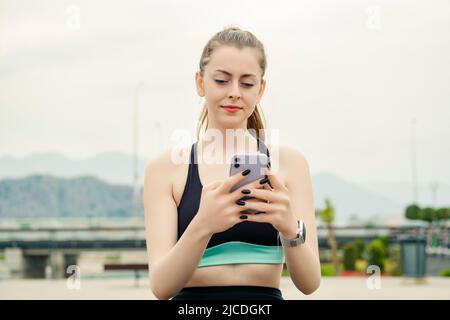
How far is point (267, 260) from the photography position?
2.73 m

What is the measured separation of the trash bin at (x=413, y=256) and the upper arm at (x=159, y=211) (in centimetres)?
1808

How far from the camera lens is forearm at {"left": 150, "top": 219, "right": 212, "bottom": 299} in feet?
8.40

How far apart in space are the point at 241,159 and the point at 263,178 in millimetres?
94

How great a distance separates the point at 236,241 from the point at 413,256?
18145mm

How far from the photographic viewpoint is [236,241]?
8.87 ft

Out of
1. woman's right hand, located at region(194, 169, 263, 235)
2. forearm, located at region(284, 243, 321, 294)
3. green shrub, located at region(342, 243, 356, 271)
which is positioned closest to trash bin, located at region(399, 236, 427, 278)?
green shrub, located at region(342, 243, 356, 271)

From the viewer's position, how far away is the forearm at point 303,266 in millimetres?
2705

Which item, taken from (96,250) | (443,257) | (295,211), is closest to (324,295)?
(295,211)

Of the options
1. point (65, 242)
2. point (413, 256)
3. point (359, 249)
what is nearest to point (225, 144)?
point (413, 256)

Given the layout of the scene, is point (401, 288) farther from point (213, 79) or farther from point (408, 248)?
point (213, 79)

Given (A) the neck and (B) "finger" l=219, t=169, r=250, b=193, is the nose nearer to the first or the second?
(A) the neck

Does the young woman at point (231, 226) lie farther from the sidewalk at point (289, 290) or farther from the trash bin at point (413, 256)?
the trash bin at point (413, 256)

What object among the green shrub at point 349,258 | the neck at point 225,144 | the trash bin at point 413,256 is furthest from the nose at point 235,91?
the green shrub at point 349,258

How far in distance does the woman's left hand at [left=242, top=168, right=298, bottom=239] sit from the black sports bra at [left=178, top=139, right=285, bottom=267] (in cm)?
14
